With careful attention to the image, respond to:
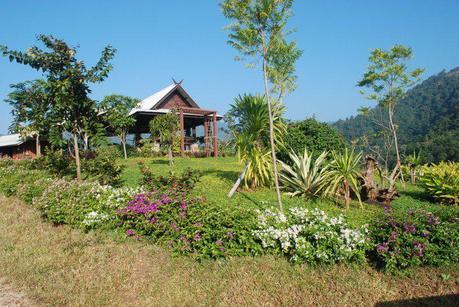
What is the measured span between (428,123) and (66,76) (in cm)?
5925

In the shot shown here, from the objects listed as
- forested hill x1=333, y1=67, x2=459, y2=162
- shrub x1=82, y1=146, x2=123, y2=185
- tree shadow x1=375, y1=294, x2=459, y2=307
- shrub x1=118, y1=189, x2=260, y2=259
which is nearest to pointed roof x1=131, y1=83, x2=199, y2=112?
shrub x1=82, y1=146, x2=123, y2=185

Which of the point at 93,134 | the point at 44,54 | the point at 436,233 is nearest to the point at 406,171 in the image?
the point at 436,233

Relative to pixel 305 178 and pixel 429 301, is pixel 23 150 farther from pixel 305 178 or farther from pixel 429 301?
pixel 429 301

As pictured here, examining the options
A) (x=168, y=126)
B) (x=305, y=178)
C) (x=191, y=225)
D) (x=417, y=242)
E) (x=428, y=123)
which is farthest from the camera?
(x=428, y=123)

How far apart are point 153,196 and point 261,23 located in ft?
13.5

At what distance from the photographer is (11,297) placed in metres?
3.89

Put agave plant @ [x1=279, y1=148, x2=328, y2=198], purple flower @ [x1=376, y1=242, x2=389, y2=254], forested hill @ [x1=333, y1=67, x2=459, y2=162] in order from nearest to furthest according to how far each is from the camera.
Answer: purple flower @ [x1=376, y1=242, x2=389, y2=254] → agave plant @ [x1=279, y1=148, x2=328, y2=198] → forested hill @ [x1=333, y1=67, x2=459, y2=162]

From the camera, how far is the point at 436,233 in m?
3.95

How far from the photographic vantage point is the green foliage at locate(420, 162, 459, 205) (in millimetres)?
6949

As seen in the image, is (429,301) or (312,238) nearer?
(429,301)

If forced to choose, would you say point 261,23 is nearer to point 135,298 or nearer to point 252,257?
point 252,257

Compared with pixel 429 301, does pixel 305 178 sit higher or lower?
higher

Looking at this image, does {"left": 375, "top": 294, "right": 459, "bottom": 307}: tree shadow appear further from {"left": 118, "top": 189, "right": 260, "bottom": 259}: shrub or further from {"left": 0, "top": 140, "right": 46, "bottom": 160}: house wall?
{"left": 0, "top": 140, "right": 46, "bottom": 160}: house wall

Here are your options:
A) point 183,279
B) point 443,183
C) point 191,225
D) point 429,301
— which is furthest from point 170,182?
point 443,183
